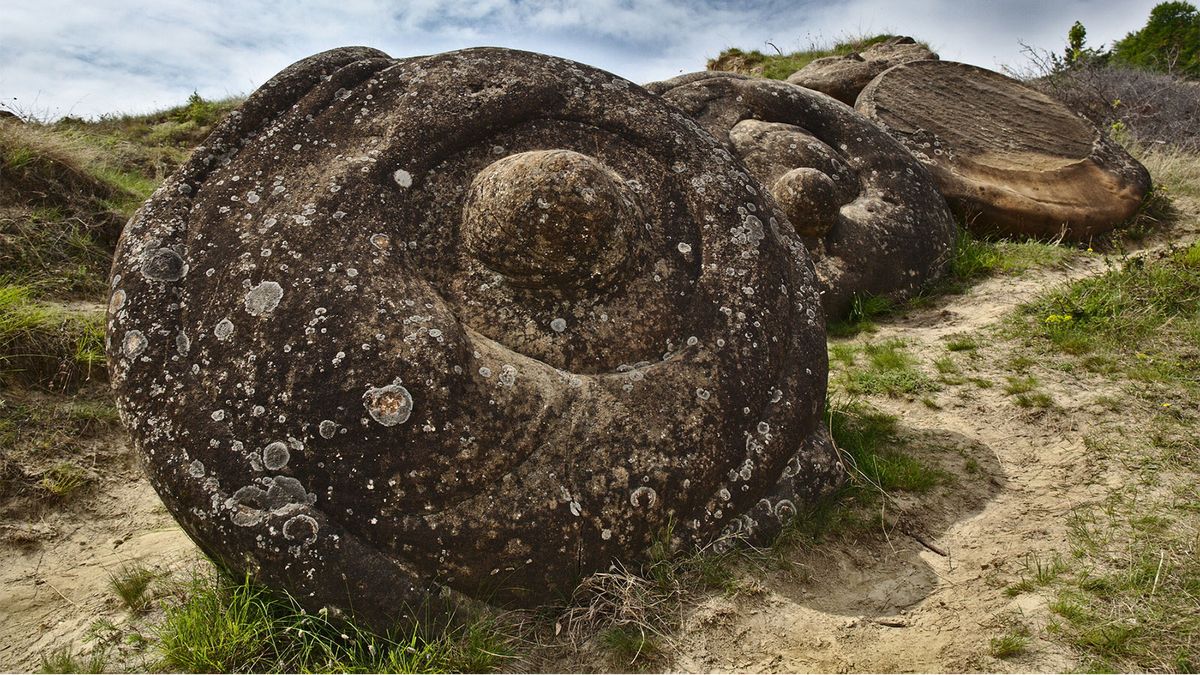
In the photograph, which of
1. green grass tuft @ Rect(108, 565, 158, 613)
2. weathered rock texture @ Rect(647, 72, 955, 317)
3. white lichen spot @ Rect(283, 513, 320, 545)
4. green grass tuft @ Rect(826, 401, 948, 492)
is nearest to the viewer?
white lichen spot @ Rect(283, 513, 320, 545)

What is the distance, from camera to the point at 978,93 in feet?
25.7

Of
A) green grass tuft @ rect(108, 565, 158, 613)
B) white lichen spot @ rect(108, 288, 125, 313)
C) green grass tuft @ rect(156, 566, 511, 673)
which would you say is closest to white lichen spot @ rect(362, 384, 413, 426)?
green grass tuft @ rect(156, 566, 511, 673)

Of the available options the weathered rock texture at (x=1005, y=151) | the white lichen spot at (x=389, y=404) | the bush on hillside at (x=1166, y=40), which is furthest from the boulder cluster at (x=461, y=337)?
the bush on hillside at (x=1166, y=40)

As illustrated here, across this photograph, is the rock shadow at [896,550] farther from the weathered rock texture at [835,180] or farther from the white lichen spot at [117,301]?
the white lichen spot at [117,301]

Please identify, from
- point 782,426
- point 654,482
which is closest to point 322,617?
point 654,482

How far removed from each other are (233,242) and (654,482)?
1.68 metres

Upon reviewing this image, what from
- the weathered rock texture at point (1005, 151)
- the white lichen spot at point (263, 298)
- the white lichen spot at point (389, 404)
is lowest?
the white lichen spot at point (389, 404)

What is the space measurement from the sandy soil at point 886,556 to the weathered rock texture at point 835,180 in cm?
124

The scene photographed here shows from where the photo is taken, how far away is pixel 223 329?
2691mm

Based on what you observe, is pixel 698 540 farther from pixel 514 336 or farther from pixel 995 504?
pixel 995 504

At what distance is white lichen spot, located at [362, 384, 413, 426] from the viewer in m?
2.56

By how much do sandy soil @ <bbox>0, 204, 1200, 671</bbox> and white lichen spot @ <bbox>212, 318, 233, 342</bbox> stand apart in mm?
1156

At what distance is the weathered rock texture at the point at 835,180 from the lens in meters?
5.65

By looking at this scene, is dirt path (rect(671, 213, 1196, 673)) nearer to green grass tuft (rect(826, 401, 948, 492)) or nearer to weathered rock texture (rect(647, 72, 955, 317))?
green grass tuft (rect(826, 401, 948, 492))
